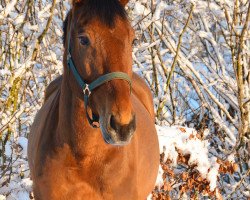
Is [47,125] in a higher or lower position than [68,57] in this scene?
lower

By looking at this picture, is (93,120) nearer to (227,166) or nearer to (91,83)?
(91,83)

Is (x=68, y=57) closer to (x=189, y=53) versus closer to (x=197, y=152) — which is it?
(x=197, y=152)

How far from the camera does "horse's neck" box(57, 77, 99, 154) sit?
2.63 metres

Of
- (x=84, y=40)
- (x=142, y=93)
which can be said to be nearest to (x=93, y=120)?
(x=84, y=40)

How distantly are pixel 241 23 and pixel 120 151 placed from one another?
3.29 m

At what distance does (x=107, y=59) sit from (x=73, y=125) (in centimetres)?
52

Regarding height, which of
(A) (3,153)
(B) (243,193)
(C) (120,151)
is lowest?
(B) (243,193)

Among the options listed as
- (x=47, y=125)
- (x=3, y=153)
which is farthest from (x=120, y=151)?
(x=3, y=153)

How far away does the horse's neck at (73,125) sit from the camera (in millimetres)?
2635

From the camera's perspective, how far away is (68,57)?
264 centimetres

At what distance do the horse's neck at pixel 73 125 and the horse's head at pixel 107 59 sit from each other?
114mm

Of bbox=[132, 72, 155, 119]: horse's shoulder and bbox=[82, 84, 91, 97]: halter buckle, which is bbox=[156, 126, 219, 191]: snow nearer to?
bbox=[132, 72, 155, 119]: horse's shoulder

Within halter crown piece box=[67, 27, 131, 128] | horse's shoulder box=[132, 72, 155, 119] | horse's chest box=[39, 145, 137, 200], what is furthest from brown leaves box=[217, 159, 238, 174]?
halter crown piece box=[67, 27, 131, 128]

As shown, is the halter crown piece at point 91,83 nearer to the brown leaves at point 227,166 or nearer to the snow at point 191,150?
the snow at point 191,150
